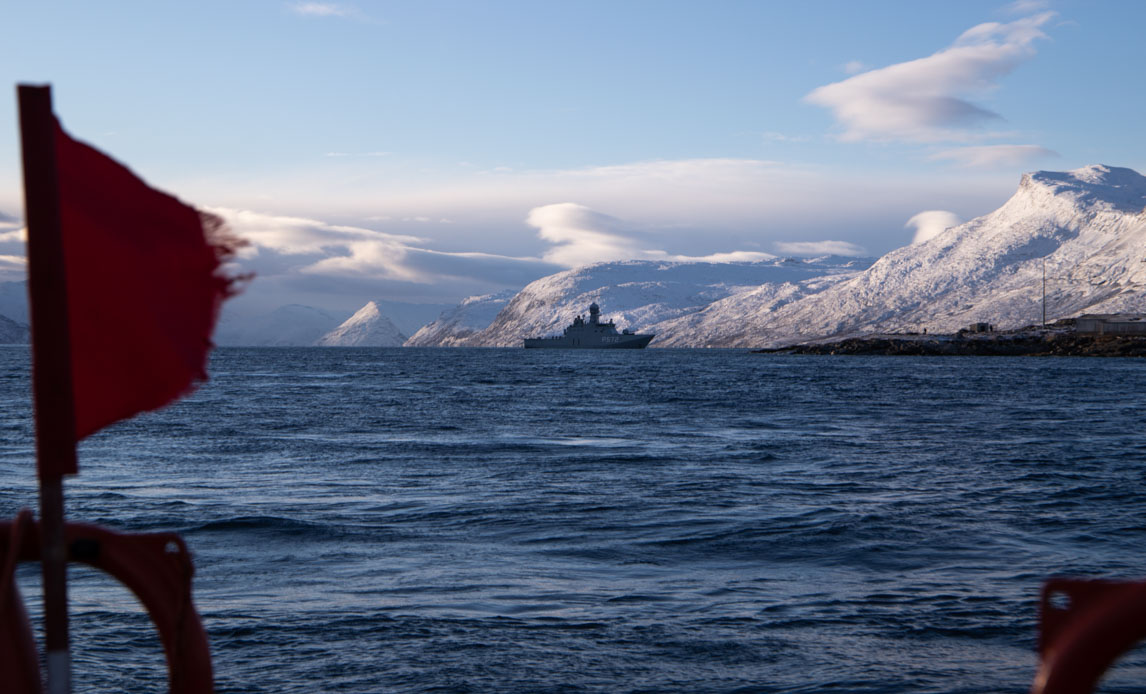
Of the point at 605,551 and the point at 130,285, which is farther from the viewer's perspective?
the point at 605,551

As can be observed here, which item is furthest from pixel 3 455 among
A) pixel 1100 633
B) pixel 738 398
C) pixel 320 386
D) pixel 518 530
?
pixel 320 386

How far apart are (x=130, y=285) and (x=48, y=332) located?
0.38 m

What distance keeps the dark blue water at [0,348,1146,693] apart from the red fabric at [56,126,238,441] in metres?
5.40

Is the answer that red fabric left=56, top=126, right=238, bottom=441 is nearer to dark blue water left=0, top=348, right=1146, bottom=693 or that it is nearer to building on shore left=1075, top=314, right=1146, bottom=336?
dark blue water left=0, top=348, right=1146, bottom=693

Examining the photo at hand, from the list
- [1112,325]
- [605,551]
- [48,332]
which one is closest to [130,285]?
[48,332]

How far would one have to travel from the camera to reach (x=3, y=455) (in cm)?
2703

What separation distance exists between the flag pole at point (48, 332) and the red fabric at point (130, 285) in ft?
0.59

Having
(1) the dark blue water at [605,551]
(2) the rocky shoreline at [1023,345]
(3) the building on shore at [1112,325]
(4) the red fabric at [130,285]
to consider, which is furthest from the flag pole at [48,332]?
(3) the building on shore at [1112,325]

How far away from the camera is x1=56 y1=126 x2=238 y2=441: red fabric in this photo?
12.5 feet

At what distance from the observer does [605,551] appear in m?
14.3

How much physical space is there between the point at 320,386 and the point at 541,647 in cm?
6582

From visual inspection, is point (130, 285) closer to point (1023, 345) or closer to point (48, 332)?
point (48, 332)

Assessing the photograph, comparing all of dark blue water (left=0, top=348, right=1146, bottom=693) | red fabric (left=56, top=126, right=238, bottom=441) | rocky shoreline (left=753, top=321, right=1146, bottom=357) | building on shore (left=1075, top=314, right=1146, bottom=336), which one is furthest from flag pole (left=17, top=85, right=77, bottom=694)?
building on shore (left=1075, top=314, right=1146, bottom=336)

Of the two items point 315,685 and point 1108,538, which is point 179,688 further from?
point 1108,538
